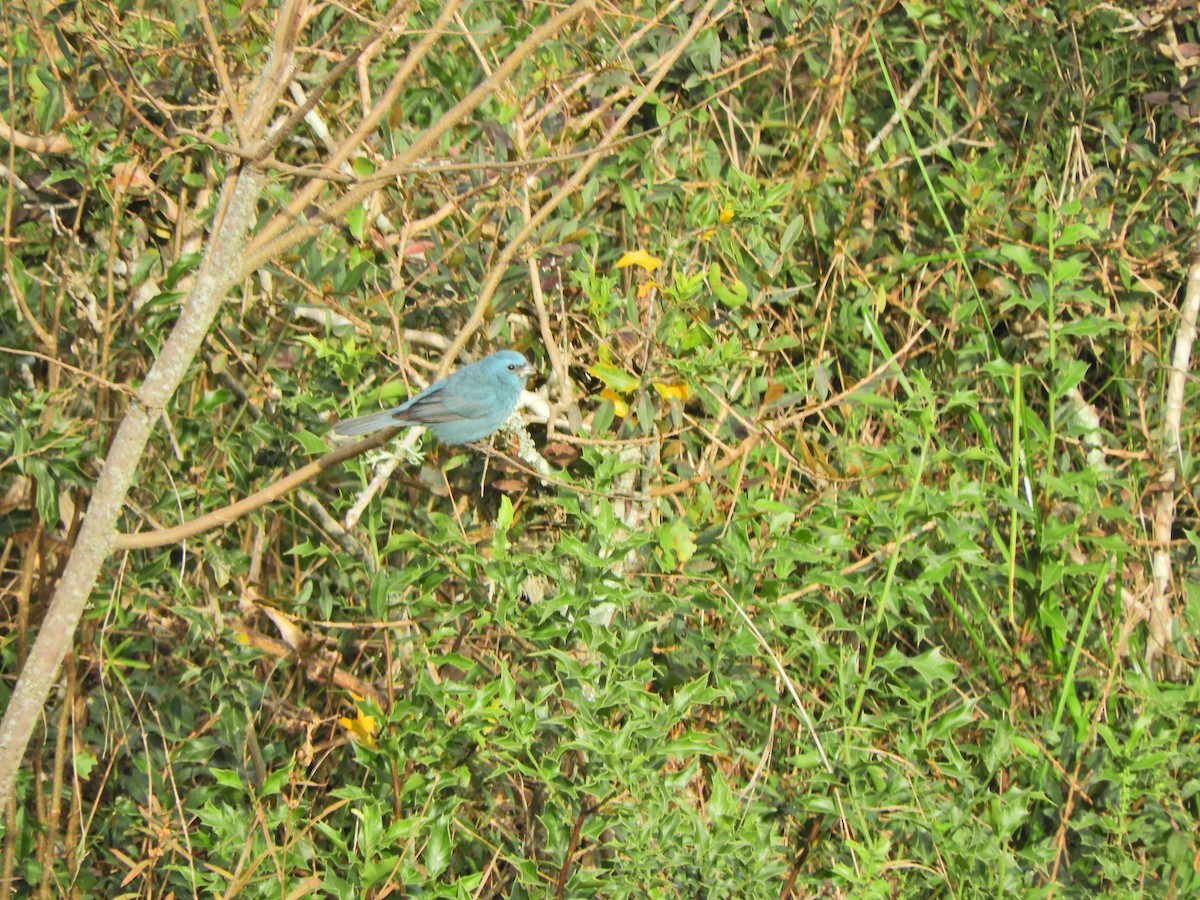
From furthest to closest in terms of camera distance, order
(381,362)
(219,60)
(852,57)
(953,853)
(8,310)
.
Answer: (852,57) → (381,362) → (8,310) → (953,853) → (219,60)

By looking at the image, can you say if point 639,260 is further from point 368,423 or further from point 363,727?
point 363,727

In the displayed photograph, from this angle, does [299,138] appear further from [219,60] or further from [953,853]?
[953,853]

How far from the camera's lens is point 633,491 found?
3.75 metres

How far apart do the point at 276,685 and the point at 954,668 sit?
6.33ft

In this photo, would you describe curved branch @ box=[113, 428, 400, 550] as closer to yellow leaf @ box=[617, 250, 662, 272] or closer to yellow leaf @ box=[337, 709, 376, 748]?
yellow leaf @ box=[337, 709, 376, 748]

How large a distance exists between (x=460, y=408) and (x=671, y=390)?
0.60m

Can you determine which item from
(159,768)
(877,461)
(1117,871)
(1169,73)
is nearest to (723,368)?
(877,461)

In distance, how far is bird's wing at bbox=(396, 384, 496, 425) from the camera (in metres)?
3.54

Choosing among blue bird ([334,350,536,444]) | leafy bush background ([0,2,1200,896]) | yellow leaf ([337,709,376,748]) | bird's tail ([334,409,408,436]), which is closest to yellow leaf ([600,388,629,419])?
leafy bush background ([0,2,1200,896])

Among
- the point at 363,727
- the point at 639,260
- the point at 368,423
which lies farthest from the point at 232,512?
the point at 639,260

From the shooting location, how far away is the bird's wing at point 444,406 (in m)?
3.54

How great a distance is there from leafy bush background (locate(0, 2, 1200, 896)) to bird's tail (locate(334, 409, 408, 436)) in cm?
A: 9

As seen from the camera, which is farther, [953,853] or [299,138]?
[299,138]

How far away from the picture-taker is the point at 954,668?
3.35 meters
